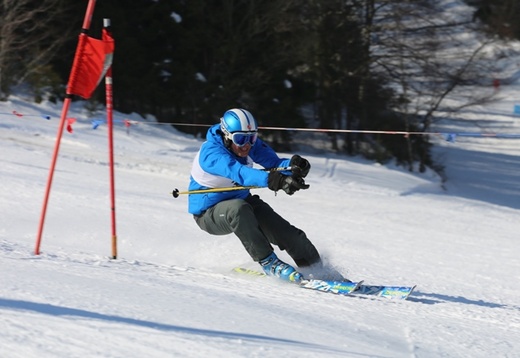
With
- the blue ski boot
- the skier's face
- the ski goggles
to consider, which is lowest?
the blue ski boot

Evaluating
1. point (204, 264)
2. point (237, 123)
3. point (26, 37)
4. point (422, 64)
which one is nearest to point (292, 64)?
point (422, 64)

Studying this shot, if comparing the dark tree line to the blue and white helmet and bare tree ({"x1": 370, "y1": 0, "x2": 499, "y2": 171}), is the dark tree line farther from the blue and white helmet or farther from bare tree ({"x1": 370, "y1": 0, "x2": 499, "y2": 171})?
the blue and white helmet

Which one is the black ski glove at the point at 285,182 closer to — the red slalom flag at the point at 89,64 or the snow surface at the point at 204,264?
the snow surface at the point at 204,264

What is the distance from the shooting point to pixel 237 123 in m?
6.82

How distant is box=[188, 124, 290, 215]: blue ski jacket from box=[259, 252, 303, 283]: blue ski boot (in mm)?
628

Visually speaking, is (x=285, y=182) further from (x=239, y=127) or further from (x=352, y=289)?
(x=352, y=289)

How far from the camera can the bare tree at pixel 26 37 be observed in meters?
18.2

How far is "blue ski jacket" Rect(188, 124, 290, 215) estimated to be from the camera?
6.54 metres

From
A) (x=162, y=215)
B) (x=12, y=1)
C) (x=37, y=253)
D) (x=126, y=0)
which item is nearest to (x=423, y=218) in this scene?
(x=162, y=215)

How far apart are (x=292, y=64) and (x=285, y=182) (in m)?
17.0

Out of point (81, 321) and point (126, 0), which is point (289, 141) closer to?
point (126, 0)

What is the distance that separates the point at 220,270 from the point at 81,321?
10.7 feet

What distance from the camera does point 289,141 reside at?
932 inches

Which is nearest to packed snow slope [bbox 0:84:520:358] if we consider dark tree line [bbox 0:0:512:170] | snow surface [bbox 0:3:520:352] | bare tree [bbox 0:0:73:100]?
snow surface [bbox 0:3:520:352]
